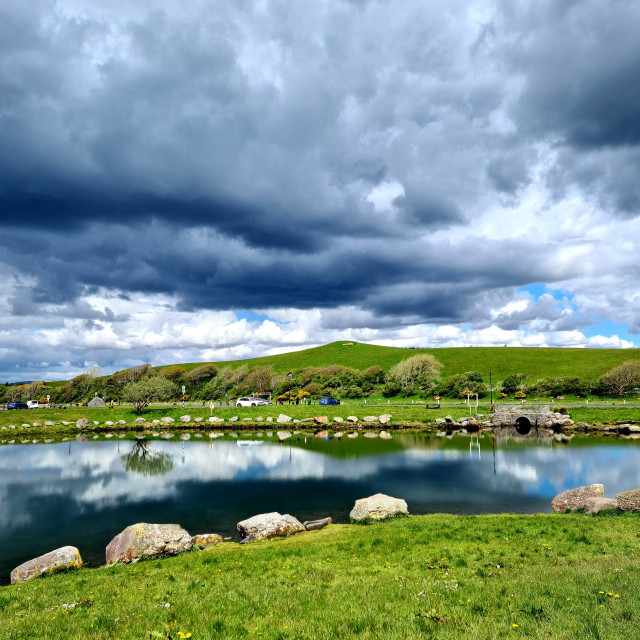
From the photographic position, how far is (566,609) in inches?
359

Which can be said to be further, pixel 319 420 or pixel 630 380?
pixel 630 380

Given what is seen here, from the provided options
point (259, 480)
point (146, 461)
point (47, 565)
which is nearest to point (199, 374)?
point (146, 461)

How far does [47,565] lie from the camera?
18531mm

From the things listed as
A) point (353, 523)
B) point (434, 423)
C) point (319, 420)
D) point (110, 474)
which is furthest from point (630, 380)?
point (110, 474)

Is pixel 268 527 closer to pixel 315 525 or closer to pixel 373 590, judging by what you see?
pixel 315 525

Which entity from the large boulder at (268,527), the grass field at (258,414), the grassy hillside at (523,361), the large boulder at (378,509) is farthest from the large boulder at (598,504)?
the grassy hillside at (523,361)

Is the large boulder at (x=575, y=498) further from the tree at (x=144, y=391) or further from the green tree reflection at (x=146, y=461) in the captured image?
the tree at (x=144, y=391)

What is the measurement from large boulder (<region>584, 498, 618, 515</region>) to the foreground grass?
3.02 m

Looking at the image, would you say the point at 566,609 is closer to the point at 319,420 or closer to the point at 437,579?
the point at 437,579

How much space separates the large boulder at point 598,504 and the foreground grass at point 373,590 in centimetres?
302

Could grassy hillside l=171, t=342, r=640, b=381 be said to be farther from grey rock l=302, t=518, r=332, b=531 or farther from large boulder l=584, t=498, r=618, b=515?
grey rock l=302, t=518, r=332, b=531

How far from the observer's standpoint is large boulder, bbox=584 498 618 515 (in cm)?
2347

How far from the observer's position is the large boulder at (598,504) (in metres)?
23.5

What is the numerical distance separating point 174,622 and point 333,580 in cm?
577
